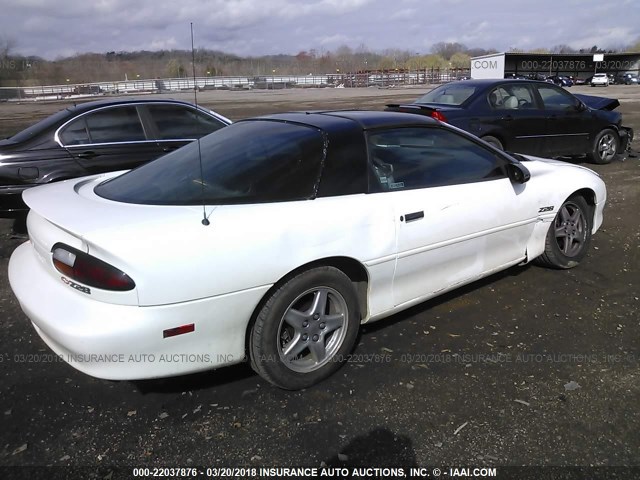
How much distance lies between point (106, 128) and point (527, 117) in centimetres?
626

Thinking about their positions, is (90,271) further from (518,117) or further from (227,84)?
(227,84)

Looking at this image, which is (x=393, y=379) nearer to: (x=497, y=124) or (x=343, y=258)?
(x=343, y=258)

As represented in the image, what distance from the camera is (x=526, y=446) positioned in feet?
7.77

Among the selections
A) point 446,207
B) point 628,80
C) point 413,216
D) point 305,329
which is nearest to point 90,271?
point 305,329

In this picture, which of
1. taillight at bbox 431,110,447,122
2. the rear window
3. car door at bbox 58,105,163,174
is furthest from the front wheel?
the rear window

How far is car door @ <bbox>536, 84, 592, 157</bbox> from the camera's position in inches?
329

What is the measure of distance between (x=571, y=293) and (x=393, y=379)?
193 centimetres

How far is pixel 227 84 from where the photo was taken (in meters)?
63.7

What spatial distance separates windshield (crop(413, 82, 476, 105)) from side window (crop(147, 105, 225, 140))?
367cm

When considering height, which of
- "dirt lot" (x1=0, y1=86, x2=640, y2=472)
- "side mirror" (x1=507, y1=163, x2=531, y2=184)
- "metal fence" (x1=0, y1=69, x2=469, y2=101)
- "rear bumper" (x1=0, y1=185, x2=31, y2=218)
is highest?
"metal fence" (x1=0, y1=69, x2=469, y2=101)

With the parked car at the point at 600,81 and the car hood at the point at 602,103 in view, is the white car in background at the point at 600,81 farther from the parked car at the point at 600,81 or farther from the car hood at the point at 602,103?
the car hood at the point at 602,103

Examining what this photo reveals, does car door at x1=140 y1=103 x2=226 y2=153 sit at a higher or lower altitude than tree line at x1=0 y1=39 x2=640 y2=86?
lower

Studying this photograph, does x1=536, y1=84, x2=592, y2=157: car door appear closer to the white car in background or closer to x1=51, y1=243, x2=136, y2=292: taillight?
x1=51, y1=243, x2=136, y2=292: taillight

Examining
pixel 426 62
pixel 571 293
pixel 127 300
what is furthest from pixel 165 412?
pixel 426 62
